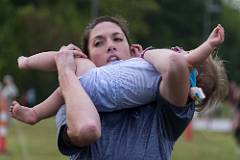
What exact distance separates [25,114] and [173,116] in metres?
0.78

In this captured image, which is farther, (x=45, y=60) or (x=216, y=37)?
(x=45, y=60)

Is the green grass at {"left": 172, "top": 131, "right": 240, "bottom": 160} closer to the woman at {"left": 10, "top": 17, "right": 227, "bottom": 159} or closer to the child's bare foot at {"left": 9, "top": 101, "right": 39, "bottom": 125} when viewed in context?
the child's bare foot at {"left": 9, "top": 101, "right": 39, "bottom": 125}

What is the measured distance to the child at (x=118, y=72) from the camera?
12.1 ft

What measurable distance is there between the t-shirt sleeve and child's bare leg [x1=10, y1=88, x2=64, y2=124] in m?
0.54

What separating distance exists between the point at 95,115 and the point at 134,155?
0.34m

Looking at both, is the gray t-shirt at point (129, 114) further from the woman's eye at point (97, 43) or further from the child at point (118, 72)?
the woman's eye at point (97, 43)

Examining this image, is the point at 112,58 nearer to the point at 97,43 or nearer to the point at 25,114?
the point at 97,43

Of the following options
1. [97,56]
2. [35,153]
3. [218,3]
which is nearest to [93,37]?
[97,56]

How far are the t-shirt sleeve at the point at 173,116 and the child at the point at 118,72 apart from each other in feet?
0.24

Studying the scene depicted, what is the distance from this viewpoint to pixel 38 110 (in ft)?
13.7

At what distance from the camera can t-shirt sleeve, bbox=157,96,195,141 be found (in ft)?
12.5

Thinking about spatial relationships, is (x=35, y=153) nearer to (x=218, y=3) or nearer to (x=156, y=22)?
(x=156, y=22)

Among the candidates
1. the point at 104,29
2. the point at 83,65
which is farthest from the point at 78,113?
the point at 104,29

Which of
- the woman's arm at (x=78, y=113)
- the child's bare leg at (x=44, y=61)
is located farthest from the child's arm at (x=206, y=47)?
the child's bare leg at (x=44, y=61)
